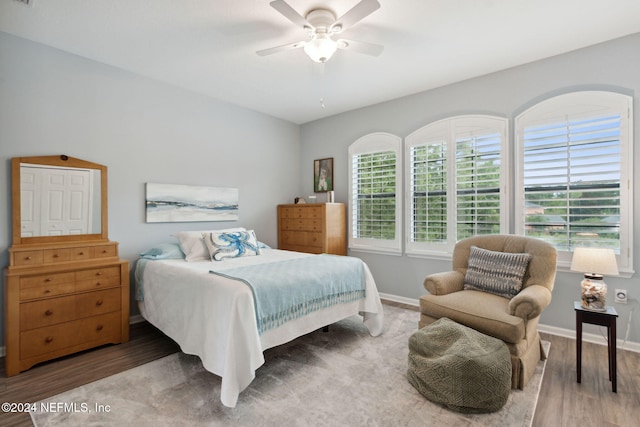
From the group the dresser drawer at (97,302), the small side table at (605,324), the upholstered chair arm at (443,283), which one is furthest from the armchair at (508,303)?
the dresser drawer at (97,302)

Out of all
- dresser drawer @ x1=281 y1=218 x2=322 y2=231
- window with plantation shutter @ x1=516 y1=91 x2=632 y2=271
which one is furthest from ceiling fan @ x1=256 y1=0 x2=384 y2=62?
dresser drawer @ x1=281 y1=218 x2=322 y2=231

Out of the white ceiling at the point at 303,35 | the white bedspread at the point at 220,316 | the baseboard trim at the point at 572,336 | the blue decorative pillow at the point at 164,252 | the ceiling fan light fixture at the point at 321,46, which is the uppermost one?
the white ceiling at the point at 303,35

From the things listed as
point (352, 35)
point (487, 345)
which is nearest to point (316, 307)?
point (487, 345)

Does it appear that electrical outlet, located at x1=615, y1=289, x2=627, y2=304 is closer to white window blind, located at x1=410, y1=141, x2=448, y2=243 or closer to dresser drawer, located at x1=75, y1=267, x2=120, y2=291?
white window blind, located at x1=410, y1=141, x2=448, y2=243

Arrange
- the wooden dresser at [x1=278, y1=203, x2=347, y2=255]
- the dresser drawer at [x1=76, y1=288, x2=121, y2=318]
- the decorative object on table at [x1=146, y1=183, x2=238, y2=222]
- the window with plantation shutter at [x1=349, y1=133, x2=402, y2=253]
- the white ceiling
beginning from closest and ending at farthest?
the white ceiling → the dresser drawer at [x1=76, y1=288, x2=121, y2=318] → the decorative object on table at [x1=146, y1=183, x2=238, y2=222] → the window with plantation shutter at [x1=349, y1=133, x2=402, y2=253] → the wooden dresser at [x1=278, y1=203, x2=347, y2=255]

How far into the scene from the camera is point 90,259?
2.92 m

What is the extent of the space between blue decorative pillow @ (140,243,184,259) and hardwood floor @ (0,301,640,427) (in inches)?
32.8

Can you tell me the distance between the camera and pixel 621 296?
2830 millimetres

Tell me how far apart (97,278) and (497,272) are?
142 inches

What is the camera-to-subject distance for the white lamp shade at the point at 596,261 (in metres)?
2.35

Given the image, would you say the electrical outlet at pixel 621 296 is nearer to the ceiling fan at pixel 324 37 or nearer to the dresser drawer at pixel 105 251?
the ceiling fan at pixel 324 37

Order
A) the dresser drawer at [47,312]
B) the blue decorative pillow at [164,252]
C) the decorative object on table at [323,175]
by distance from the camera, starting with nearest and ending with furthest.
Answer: the dresser drawer at [47,312] → the blue decorative pillow at [164,252] → the decorative object on table at [323,175]

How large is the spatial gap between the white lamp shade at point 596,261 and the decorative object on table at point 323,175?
3.30 metres

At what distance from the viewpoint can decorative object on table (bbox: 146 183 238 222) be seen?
12.2 feet
